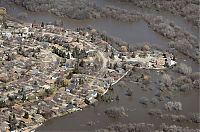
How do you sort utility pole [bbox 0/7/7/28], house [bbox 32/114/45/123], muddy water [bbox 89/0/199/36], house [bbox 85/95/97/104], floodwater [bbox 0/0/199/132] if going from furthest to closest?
1. muddy water [bbox 89/0/199/36]
2. utility pole [bbox 0/7/7/28]
3. house [bbox 85/95/97/104]
4. floodwater [bbox 0/0/199/132]
5. house [bbox 32/114/45/123]

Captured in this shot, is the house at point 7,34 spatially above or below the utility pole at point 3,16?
below

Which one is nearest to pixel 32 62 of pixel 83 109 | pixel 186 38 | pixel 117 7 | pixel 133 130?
pixel 83 109

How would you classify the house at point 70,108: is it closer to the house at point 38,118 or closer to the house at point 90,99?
the house at point 90,99

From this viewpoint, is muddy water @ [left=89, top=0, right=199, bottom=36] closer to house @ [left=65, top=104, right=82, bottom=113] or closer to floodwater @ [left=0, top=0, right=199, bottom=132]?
floodwater @ [left=0, top=0, right=199, bottom=132]

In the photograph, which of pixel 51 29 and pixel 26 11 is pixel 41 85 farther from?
pixel 26 11

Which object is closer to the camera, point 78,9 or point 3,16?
point 3,16

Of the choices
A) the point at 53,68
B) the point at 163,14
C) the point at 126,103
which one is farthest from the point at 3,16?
the point at 126,103

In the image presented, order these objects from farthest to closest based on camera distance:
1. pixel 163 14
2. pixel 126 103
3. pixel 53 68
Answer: pixel 163 14 → pixel 53 68 → pixel 126 103

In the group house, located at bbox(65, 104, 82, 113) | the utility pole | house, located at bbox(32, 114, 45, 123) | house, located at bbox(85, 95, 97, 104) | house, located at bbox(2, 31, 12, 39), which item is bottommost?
house, located at bbox(32, 114, 45, 123)

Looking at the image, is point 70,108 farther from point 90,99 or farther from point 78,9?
point 78,9

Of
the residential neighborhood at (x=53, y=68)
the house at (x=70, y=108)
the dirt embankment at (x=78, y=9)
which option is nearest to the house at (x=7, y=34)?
the residential neighborhood at (x=53, y=68)

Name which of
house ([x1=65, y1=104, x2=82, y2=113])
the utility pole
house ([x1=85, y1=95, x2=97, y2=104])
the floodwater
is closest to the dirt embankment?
the floodwater

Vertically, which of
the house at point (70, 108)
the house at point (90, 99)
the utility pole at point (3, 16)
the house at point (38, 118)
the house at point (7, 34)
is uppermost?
the utility pole at point (3, 16)
